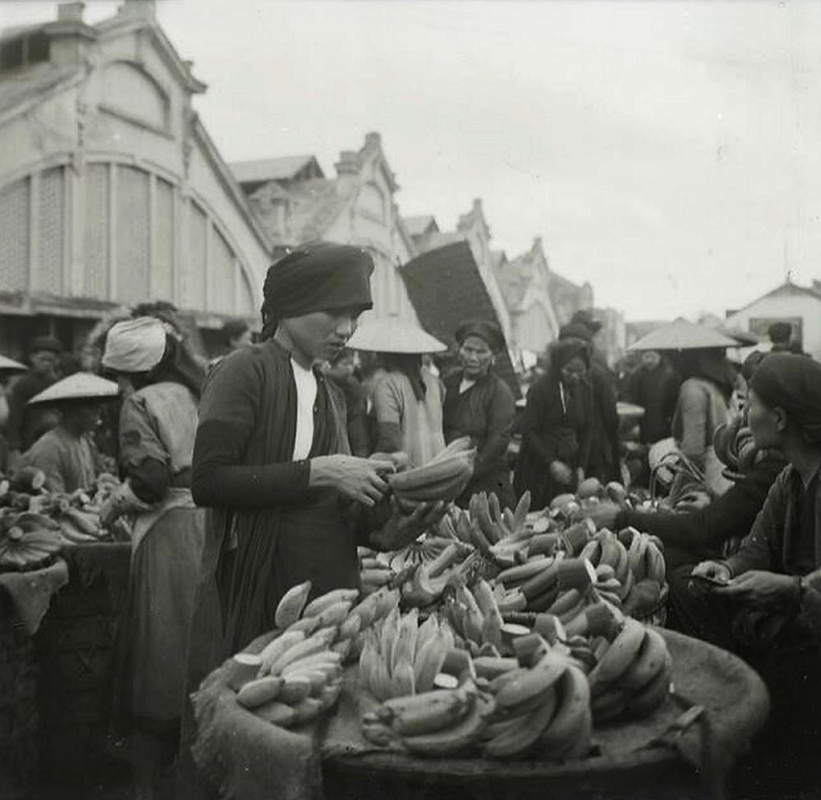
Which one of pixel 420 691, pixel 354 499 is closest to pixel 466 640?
pixel 420 691

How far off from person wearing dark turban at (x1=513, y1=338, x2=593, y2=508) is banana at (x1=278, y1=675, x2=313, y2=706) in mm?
3720

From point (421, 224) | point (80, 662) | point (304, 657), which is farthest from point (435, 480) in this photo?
point (421, 224)

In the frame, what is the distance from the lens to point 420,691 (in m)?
1.81

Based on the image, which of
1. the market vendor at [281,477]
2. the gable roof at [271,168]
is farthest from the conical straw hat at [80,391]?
the gable roof at [271,168]

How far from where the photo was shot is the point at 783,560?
2.81 meters

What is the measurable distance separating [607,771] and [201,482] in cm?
112

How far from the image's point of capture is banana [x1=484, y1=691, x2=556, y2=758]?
1606 millimetres

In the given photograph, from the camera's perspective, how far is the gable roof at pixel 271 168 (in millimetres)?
16266

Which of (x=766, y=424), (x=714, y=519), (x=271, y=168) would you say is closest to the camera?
(x=766, y=424)

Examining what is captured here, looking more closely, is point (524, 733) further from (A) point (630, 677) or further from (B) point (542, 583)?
(B) point (542, 583)

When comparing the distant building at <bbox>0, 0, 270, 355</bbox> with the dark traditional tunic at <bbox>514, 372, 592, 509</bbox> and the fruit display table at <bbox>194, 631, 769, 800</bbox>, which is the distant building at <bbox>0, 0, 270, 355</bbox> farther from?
the fruit display table at <bbox>194, 631, 769, 800</bbox>

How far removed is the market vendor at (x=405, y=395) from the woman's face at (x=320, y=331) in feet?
7.37

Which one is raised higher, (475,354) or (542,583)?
(475,354)

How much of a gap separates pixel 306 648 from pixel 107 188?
34.8 ft
